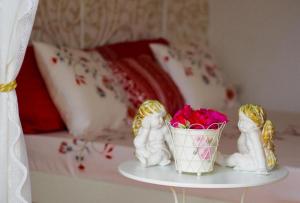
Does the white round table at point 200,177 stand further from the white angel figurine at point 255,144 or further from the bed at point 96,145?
the bed at point 96,145

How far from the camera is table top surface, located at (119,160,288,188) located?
1.64 metres

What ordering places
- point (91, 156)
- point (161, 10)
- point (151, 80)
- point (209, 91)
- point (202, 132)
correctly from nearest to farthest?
point (202, 132), point (91, 156), point (151, 80), point (209, 91), point (161, 10)

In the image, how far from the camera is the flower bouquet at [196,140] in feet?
5.70

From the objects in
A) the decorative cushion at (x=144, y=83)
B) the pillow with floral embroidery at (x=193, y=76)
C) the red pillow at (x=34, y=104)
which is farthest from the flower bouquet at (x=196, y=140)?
the pillow with floral embroidery at (x=193, y=76)

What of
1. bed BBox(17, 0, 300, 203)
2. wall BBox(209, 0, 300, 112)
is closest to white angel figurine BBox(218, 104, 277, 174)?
bed BBox(17, 0, 300, 203)

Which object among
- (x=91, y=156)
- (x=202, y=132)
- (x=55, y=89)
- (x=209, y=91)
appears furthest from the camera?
(x=209, y=91)

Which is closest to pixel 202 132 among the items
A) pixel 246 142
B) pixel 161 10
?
pixel 246 142

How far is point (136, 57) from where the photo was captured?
3.47 m

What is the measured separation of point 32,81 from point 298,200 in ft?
4.24

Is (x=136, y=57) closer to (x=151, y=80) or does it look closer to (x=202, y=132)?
(x=151, y=80)

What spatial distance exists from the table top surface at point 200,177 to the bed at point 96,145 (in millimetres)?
417

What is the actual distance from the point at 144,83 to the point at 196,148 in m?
1.55

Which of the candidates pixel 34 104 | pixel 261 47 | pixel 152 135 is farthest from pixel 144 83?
pixel 152 135

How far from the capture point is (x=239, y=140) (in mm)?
1851
